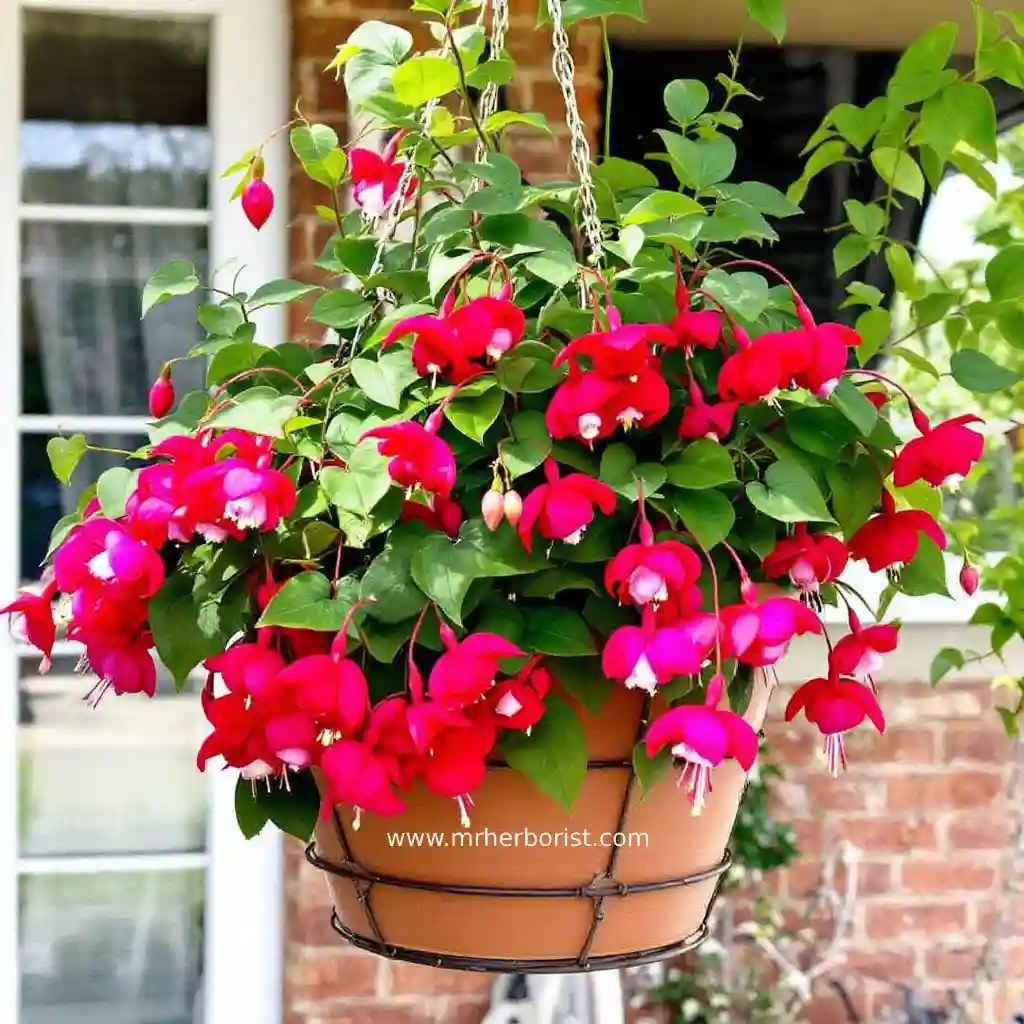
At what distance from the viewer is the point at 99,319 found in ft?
6.13

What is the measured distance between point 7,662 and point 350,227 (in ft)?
3.66

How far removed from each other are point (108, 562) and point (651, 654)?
290mm

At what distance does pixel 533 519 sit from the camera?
0.60 metres

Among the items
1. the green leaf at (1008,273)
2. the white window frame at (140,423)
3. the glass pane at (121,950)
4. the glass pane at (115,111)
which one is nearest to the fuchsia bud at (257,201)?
the green leaf at (1008,273)

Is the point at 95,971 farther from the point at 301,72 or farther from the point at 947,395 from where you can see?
the point at 947,395

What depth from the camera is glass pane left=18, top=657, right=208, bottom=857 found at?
1.81 metres

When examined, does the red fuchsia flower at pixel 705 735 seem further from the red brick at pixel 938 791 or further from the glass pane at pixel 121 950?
the red brick at pixel 938 791

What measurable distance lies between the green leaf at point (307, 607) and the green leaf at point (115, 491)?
14 centimetres

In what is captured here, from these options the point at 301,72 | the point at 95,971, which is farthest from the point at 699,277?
the point at 95,971

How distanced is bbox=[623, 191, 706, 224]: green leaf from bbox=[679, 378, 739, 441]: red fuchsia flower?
11 centimetres

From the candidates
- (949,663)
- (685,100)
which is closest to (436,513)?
(685,100)

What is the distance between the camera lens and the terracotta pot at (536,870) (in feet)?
Result: 2.26

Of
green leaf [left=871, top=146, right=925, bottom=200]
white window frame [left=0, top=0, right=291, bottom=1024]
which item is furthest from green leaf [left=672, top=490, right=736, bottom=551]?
white window frame [left=0, top=0, right=291, bottom=1024]

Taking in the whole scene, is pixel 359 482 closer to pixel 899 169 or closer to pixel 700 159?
pixel 700 159
